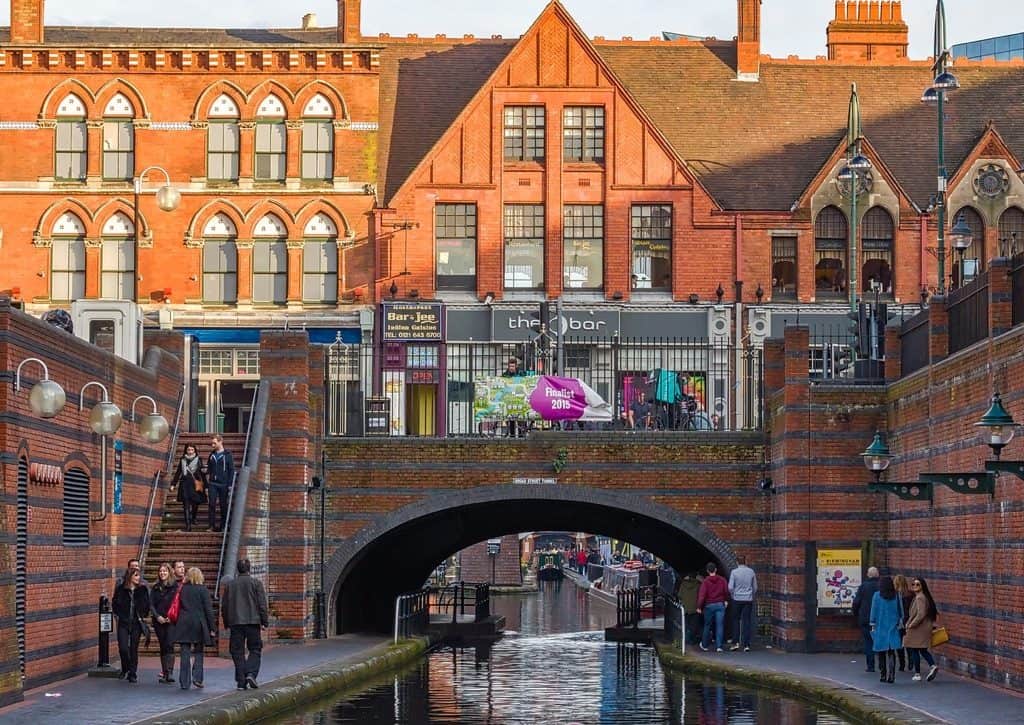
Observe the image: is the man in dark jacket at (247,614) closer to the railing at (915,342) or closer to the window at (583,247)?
the railing at (915,342)

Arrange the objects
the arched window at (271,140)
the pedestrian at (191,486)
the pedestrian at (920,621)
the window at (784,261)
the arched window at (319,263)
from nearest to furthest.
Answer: the pedestrian at (920,621) → the pedestrian at (191,486) → the arched window at (319,263) → the window at (784,261) → the arched window at (271,140)

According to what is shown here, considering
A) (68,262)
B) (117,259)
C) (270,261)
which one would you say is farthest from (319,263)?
(68,262)

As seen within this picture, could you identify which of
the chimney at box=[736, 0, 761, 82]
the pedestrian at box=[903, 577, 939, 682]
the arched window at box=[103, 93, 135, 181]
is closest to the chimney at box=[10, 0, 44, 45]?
the arched window at box=[103, 93, 135, 181]

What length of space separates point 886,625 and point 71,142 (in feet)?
97.4

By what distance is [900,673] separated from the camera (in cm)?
2820

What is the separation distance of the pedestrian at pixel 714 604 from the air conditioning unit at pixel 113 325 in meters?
10.4

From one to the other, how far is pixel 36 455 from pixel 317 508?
457 inches

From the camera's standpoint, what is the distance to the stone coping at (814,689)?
71.4 ft

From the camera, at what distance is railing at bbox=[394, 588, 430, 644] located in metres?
36.5

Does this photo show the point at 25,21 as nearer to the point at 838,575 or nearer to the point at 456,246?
the point at 456,246

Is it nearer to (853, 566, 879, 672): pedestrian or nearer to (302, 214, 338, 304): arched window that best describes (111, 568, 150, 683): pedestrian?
(853, 566, 879, 672): pedestrian

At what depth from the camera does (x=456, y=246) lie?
163 feet

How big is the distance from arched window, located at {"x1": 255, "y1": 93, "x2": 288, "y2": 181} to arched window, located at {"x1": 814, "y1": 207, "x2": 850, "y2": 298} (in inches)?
531

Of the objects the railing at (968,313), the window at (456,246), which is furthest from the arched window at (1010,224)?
the railing at (968,313)
